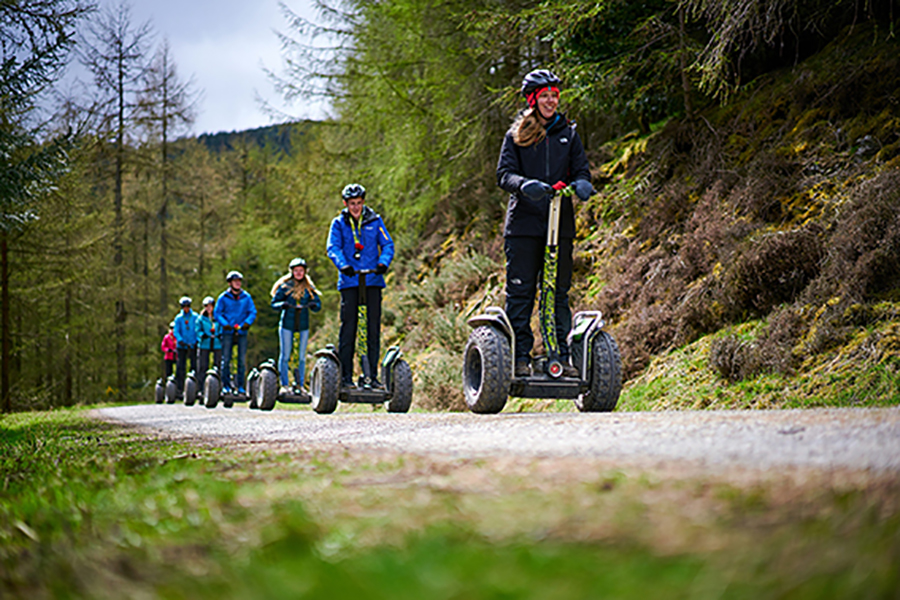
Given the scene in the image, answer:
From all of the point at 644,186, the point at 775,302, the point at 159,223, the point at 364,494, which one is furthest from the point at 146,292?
the point at 364,494

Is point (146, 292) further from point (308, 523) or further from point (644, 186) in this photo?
point (308, 523)

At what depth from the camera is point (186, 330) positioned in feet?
62.6

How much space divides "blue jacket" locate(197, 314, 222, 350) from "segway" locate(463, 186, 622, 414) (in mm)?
12483

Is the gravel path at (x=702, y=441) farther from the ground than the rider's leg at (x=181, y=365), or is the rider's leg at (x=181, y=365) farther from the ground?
the gravel path at (x=702, y=441)

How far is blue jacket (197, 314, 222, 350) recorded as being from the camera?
1677 centimetres

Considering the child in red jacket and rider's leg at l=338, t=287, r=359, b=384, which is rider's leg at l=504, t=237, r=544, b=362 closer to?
rider's leg at l=338, t=287, r=359, b=384

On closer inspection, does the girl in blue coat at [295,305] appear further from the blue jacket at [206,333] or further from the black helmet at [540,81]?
the black helmet at [540,81]

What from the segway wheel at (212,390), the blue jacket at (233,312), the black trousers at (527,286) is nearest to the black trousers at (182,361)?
the segway wheel at (212,390)

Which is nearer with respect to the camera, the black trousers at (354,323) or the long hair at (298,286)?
the black trousers at (354,323)

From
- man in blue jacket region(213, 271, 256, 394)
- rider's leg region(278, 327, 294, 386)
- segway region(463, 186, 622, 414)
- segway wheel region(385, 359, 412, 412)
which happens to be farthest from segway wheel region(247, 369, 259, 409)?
segway region(463, 186, 622, 414)

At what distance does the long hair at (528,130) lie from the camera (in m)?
5.68

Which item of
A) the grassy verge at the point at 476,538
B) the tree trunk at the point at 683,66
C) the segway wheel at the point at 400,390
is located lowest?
the segway wheel at the point at 400,390

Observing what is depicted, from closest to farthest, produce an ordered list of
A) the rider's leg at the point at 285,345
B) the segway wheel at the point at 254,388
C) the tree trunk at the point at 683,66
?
1. the tree trunk at the point at 683,66
2. the rider's leg at the point at 285,345
3. the segway wheel at the point at 254,388

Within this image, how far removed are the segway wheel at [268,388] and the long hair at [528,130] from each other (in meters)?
7.09
